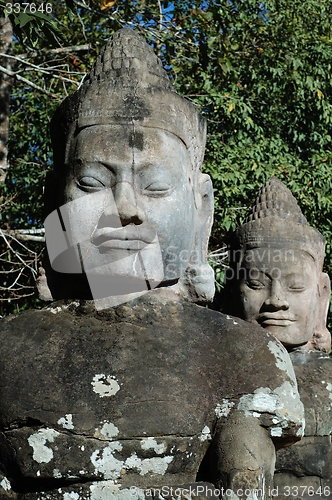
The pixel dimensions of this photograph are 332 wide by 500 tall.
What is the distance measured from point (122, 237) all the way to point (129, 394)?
25.5 inches

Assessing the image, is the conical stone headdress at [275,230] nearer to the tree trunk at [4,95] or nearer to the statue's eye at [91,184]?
the statue's eye at [91,184]

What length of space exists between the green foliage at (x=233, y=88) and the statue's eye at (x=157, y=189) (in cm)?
485

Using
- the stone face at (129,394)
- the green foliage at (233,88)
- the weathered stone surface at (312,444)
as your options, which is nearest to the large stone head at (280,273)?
the weathered stone surface at (312,444)

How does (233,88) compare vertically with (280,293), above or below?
Answer: above

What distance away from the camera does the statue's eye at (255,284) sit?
550cm

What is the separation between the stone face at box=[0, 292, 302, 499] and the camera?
3041mm

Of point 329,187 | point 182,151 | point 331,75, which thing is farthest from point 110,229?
point 331,75

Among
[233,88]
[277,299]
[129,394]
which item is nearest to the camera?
[129,394]

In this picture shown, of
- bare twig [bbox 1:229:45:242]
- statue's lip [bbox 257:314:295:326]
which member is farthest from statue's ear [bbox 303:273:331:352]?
bare twig [bbox 1:229:45:242]

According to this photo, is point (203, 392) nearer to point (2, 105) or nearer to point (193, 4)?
point (2, 105)

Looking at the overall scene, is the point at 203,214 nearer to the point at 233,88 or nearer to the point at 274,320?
the point at 274,320

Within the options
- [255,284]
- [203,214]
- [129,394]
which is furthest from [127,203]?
[255,284]

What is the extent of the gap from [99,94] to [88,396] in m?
1.31

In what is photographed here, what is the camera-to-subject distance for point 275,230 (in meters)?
5.70
